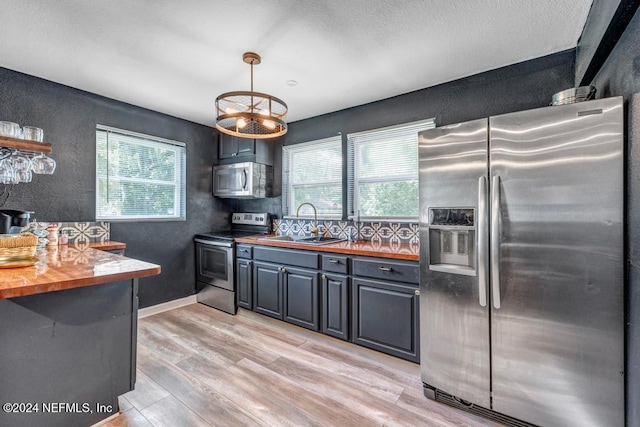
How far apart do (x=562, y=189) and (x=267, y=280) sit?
253 centimetres

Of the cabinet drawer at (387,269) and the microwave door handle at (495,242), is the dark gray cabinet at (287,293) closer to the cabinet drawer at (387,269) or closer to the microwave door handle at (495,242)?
the cabinet drawer at (387,269)

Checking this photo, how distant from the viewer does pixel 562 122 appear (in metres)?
1.47

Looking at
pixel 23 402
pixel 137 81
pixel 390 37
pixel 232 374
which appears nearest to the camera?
pixel 23 402

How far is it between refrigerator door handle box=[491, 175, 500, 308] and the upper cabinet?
281cm

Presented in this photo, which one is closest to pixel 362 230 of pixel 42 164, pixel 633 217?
pixel 633 217

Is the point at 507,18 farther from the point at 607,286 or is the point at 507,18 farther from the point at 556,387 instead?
the point at 556,387

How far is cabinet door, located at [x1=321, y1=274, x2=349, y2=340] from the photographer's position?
8.25ft

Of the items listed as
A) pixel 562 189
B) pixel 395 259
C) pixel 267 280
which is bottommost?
pixel 267 280

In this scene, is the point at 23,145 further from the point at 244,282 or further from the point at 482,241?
the point at 482,241

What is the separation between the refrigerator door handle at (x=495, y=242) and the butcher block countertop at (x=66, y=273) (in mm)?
1856

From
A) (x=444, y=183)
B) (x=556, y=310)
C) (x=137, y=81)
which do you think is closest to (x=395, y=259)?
(x=444, y=183)

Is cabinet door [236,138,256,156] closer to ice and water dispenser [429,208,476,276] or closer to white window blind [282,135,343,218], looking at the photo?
white window blind [282,135,343,218]

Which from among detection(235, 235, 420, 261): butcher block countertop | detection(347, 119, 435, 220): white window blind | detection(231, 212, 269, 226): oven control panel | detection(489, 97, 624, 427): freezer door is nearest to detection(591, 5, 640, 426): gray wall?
detection(489, 97, 624, 427): freezer door

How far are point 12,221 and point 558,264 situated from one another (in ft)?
11.1
